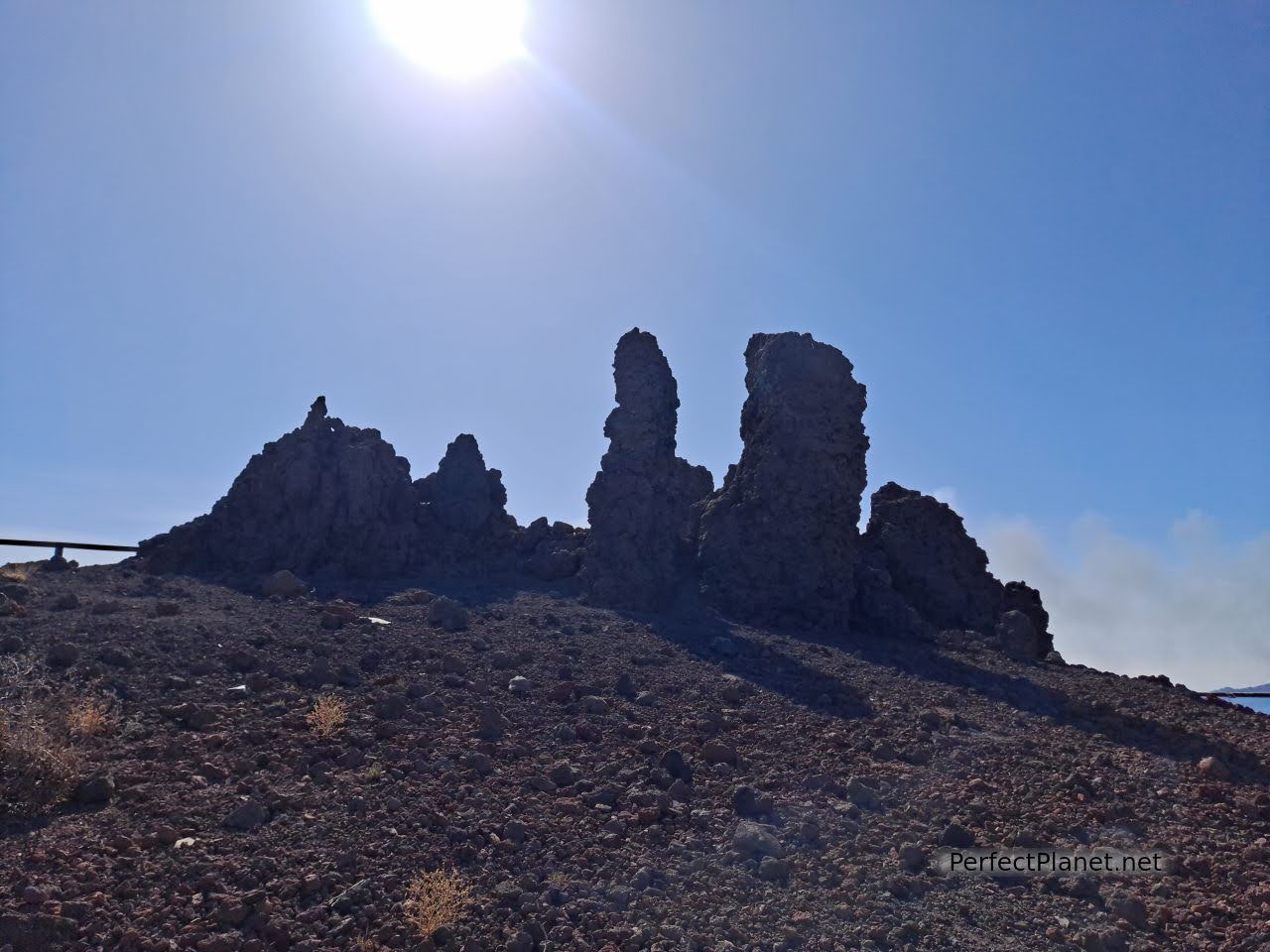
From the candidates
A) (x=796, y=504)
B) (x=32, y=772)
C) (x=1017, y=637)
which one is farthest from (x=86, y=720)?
(x=1017, y=637)

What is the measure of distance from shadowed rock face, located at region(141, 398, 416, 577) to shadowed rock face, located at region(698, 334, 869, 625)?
23.3 ft

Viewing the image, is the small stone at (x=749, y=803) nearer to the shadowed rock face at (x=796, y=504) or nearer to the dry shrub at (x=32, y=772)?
the dry shrub at (x=32, y=772)

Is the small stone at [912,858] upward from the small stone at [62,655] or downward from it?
downward

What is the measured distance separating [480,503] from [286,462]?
439cm

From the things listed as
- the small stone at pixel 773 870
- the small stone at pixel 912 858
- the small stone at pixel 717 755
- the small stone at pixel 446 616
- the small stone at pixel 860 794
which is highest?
the small stone at pixel 446 616

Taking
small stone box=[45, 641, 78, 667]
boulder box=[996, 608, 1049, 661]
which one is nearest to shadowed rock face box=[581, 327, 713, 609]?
boulder box=[996, 608, 1049, 661]

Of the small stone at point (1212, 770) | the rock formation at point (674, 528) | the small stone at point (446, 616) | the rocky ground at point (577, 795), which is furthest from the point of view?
the rock formation at point (674, 528)

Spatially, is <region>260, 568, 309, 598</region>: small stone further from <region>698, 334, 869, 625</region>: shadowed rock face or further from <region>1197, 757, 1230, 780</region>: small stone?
<region>1197, 757, 1230, 780</region>: small stone

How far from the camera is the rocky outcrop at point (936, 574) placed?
63.3 feet

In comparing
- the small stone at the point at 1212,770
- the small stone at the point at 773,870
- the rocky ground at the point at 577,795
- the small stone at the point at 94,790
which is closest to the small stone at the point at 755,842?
the rocky ground at the point at 577,795

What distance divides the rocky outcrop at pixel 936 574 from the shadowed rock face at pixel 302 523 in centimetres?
1039

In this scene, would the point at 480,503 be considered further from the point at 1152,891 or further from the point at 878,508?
the point at 1152,891

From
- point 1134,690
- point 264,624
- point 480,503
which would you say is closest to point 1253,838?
point 1134,690

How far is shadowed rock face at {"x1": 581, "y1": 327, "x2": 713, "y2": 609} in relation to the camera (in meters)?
17.9
